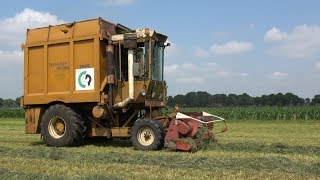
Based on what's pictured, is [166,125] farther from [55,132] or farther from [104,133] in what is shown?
[55,132]

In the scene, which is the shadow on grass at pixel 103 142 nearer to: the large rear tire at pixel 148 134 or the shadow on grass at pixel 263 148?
the large rear tire at pixel 148 134

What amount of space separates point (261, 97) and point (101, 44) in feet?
296

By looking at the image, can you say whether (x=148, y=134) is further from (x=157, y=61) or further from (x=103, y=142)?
(x=103, y=142)

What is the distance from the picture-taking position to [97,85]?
12094 millimetres

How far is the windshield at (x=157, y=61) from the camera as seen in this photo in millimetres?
11845

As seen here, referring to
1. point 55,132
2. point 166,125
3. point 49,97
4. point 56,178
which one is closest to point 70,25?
point 49,97

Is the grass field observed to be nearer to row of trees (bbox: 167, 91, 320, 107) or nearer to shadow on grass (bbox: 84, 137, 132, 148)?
shadow on grass (bbox: 84, 137, 132, 148)

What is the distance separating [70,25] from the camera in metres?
12.6

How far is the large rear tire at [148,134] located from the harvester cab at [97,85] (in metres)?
0.02

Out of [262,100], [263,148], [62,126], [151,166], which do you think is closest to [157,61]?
A: [62,126]

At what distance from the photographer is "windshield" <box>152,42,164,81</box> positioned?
38.9 ft

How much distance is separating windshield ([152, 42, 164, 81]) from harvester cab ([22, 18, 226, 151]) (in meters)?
0.03

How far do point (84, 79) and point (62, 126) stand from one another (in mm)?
1492

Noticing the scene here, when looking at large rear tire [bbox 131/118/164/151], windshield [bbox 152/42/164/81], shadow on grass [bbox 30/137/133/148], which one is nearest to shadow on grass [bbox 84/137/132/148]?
shadow on grass [bbox 30/137/133/148]
